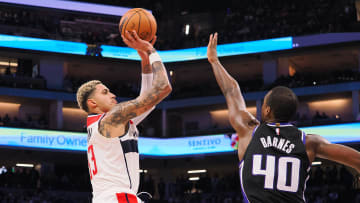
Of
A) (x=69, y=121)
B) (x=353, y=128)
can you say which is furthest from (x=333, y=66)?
(x=69, y=121)

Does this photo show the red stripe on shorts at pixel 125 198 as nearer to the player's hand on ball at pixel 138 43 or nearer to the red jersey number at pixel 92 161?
the red jersey number at pixel 92 161

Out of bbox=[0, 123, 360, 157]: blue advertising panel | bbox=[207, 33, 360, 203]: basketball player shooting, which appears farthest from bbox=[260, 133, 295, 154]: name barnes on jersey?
bbox=[0, 123, 360, 157]: blue advertising panel

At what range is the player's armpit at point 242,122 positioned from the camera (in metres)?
4.64

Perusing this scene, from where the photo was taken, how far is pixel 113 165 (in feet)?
17.5

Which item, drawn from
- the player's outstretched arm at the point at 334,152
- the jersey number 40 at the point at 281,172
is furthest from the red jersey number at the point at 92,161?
the player's outstretched arm at the point at 334,152

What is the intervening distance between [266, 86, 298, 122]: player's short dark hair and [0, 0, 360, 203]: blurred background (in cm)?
2478

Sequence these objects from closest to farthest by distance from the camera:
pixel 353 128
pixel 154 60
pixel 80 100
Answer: pixel 154 60
pixel 80 100
pixel 353 128

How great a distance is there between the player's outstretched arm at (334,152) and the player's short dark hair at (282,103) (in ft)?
0.85

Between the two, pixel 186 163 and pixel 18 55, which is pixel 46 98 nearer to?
pixel 18 55

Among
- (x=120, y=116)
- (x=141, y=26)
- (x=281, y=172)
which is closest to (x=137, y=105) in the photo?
(x=120, y=116)

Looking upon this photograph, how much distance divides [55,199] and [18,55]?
1242 centimetres

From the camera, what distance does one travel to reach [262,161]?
4480 mm

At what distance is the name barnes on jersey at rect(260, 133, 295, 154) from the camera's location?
4.48 metres

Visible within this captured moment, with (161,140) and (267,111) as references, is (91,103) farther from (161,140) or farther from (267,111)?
(161,140)
